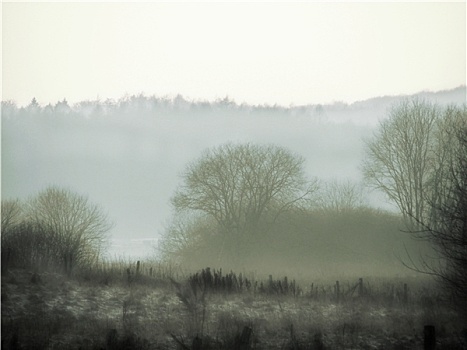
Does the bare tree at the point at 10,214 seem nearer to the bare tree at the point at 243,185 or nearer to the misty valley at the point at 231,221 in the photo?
the misty valley at the point at 231,221

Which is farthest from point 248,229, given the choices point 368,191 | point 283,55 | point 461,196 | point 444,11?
point 444,11

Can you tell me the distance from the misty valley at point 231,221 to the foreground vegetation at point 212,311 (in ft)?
0.13

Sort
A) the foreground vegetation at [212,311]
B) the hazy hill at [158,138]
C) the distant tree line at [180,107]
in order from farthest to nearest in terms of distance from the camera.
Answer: the distant tree line at [180,107], the hazy hill at [158,138], the foreground vegetation at [212,311]

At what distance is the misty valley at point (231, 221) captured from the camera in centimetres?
1517

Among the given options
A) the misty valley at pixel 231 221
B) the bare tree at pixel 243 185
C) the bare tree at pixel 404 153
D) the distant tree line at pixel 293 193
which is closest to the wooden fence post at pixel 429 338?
the misty valley at pixel 231 221

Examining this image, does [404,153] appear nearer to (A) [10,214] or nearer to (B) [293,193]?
(B) [293,193]

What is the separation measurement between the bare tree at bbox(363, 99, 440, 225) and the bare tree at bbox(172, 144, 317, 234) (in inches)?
73.2

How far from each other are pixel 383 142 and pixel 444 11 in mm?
3582

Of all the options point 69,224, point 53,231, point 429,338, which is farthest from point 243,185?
point 429,338

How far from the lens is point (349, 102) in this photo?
690 inches

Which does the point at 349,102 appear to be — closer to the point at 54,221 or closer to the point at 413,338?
the point at 413,338

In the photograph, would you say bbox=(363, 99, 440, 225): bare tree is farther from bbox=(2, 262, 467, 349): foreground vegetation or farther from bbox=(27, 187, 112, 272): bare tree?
bbox=(27, 187, 112, 272): bare tree

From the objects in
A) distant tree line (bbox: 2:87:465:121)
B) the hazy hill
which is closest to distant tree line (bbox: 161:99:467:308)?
the hazy hill

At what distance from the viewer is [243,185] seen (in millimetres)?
17750
